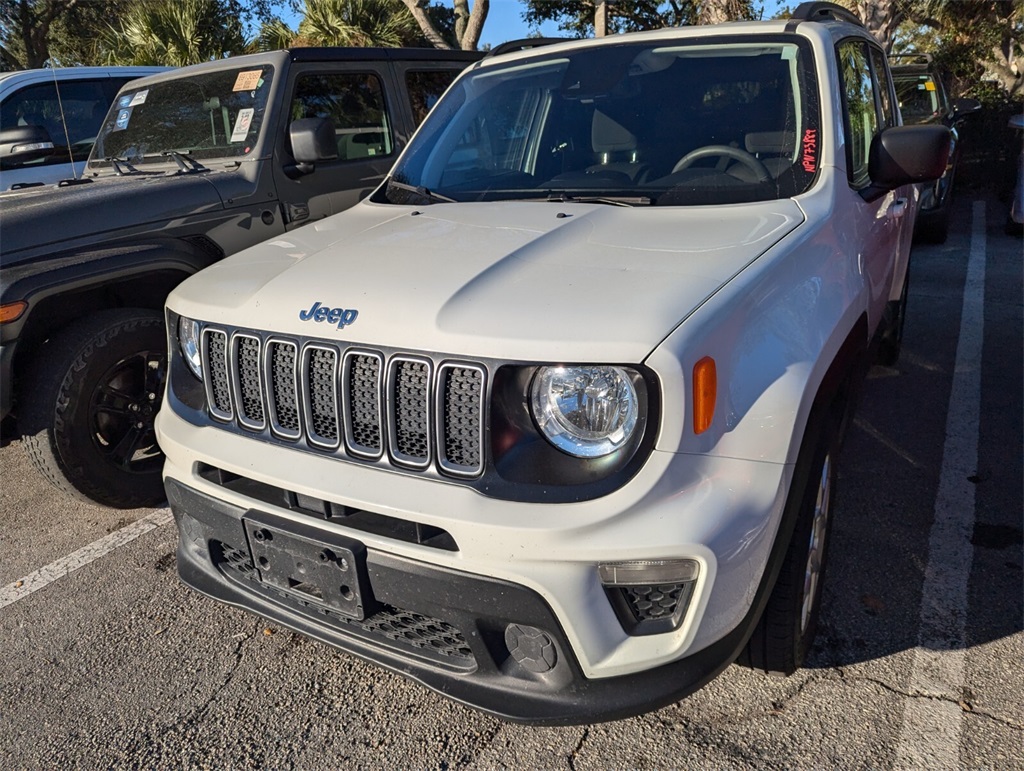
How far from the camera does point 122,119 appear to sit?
492 centimetres

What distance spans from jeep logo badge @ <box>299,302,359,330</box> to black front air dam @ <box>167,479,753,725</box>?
52 cm

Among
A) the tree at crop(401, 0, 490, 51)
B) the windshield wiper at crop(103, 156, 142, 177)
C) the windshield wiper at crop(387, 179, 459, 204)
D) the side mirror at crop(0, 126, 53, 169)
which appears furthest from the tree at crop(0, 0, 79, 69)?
the windshield wiper at crop(387, 179, 459, 204)

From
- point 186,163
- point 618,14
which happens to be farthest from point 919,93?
point 618,14

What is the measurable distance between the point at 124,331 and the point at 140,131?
71.0 inches

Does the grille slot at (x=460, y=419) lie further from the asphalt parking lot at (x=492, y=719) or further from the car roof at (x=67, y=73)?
the car roof at (x=67, y=73)

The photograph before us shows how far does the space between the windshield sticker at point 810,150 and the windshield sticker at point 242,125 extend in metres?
2.89

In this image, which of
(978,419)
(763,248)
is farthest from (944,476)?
(763,248)

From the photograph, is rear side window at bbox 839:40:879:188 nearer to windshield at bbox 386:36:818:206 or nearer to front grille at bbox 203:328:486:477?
windshield at bbox 386:36:818:206

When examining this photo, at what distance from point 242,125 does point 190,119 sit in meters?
0.43

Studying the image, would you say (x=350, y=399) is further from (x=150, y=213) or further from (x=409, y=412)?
(x=150, y=213)

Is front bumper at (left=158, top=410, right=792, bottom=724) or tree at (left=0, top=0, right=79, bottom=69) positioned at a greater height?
tree at (left=0, top=0, right=79, bottom=69)

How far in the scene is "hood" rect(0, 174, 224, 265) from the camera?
3.31 meters

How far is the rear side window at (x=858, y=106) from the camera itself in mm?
2986

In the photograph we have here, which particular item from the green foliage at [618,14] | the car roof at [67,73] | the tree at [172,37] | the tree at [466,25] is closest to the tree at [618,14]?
the green foliage at [618,14]
